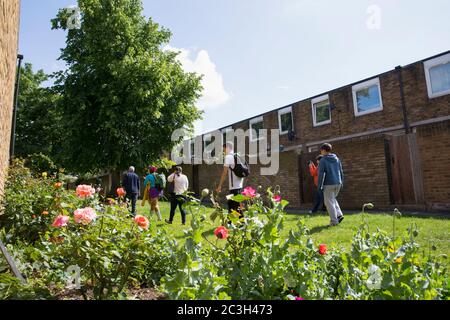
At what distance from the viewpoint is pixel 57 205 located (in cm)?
452

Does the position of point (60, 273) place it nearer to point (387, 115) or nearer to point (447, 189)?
point (447, 189)

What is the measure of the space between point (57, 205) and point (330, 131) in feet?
45.8

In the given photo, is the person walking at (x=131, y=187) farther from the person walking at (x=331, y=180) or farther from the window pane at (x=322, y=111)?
the window pane at (x=322, y=111)

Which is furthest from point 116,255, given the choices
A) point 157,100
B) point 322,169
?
point 157,100

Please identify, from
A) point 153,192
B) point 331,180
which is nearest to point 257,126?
point 153,192

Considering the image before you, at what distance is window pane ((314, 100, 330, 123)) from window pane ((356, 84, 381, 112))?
168cm

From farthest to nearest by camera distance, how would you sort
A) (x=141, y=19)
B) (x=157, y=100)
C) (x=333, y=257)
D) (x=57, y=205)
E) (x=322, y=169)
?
(x=141, y=19) < (x=157, y=100) < (x=322, y=169) < (x=57, y=205) < (x=333, y=257)

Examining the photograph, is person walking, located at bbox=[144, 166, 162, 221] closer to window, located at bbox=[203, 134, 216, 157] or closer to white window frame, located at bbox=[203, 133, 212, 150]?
window, located at bbox=[203, 134, 216, 157]

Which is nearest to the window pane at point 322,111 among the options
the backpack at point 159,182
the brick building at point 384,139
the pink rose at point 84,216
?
the brick building at point 384,139

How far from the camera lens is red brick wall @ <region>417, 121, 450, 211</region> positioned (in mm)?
9977

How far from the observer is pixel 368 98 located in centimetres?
1461

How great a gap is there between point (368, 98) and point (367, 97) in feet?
0.27

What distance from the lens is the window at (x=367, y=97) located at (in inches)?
560

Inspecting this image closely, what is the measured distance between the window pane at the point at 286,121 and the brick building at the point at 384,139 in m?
0.62
